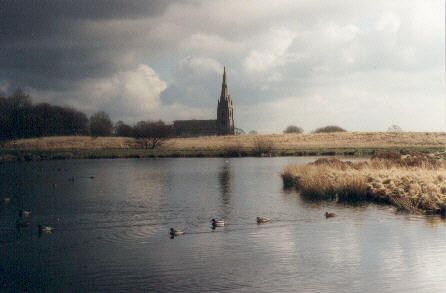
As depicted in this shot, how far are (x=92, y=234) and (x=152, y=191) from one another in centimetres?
1365

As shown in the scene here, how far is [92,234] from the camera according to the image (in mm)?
17656

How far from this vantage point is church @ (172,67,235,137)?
530 ft

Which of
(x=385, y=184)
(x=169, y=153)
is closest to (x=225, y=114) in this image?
(x=169, y=153)

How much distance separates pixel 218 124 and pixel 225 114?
16.2 ft

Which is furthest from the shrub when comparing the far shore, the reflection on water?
the reflection on water

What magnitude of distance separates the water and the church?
439 feet

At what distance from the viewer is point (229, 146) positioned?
80.2 meters

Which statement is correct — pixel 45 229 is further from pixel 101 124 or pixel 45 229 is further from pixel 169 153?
pixel 101 124

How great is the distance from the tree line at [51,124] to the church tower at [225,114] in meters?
56.9

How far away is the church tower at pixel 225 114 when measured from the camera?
161 metres

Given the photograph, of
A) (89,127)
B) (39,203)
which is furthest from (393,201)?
(89,127)

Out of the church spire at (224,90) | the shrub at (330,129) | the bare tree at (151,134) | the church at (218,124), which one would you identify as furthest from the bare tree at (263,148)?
the church spire at (224,90)

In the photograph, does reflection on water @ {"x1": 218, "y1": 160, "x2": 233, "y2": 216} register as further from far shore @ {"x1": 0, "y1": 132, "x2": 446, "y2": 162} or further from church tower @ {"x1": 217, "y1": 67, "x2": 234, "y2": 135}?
church tower @ {"x1": 217, "y1": 67, "x2": 234, "y2": 135}

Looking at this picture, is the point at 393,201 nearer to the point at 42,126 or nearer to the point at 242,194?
the point at 242,194
